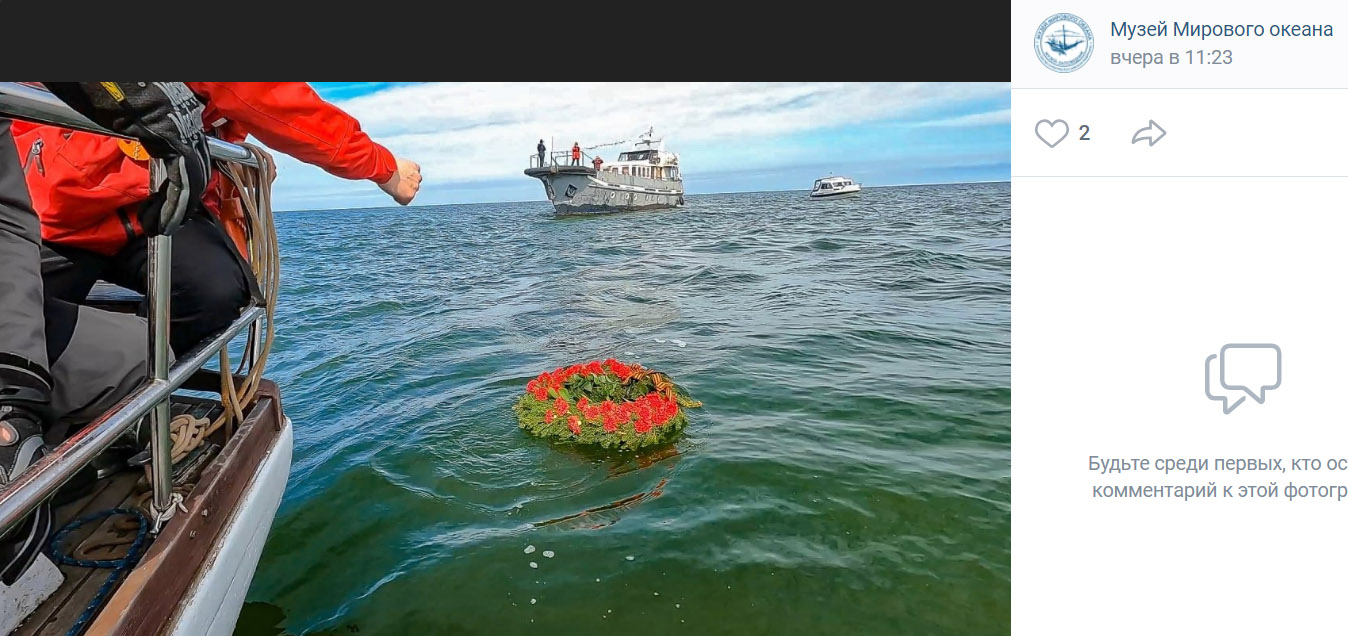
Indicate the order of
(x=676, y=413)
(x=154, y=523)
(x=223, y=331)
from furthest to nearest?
(x=676, y=413), (x=223, y=331), (x=154, y=523)

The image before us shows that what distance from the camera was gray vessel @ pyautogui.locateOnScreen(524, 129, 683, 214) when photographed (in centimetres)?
3503

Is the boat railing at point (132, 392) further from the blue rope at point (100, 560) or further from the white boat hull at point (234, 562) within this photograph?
the white boat hull at point (234, 562)

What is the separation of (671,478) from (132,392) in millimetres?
3898

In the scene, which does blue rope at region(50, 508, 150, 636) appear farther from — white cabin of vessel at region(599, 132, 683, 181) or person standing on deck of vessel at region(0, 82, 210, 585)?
white cabin of vessel at region(599, 132, 683, 181)

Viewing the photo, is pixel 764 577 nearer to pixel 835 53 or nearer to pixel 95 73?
pixel 835 53

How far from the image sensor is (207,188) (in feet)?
9.20

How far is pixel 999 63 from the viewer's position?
1946 mm

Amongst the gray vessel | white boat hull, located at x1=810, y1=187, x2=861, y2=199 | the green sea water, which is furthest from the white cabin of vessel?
the green sea water

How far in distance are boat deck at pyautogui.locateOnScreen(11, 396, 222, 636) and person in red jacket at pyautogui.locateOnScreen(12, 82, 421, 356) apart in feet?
2.04
